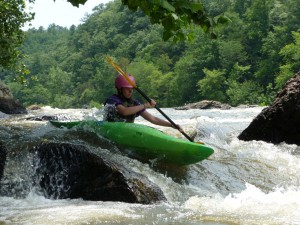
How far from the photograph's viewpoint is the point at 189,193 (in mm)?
5531

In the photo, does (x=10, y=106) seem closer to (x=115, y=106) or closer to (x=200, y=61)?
(x=115, y=106)

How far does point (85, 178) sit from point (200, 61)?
191ft

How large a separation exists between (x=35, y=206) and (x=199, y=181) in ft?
7.53

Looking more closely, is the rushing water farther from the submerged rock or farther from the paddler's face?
the submerged rock

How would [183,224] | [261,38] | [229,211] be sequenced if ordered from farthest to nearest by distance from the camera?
1. [261,38]
2. [229,211]
3. [183,224]

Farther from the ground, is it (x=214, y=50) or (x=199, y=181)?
(x=214, y=50)

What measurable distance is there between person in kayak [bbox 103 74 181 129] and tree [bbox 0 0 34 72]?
29.9ft

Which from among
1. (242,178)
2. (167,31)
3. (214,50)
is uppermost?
(214,50)

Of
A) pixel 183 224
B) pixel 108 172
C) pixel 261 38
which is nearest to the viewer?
pixel 183 224

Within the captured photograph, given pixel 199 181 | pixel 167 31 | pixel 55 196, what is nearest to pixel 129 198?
pixel 55 196

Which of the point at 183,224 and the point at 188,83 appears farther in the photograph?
the point at 188,83

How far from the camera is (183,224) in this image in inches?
157

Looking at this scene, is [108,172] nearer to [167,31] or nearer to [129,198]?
[129,198]

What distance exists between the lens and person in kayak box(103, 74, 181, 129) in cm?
681
